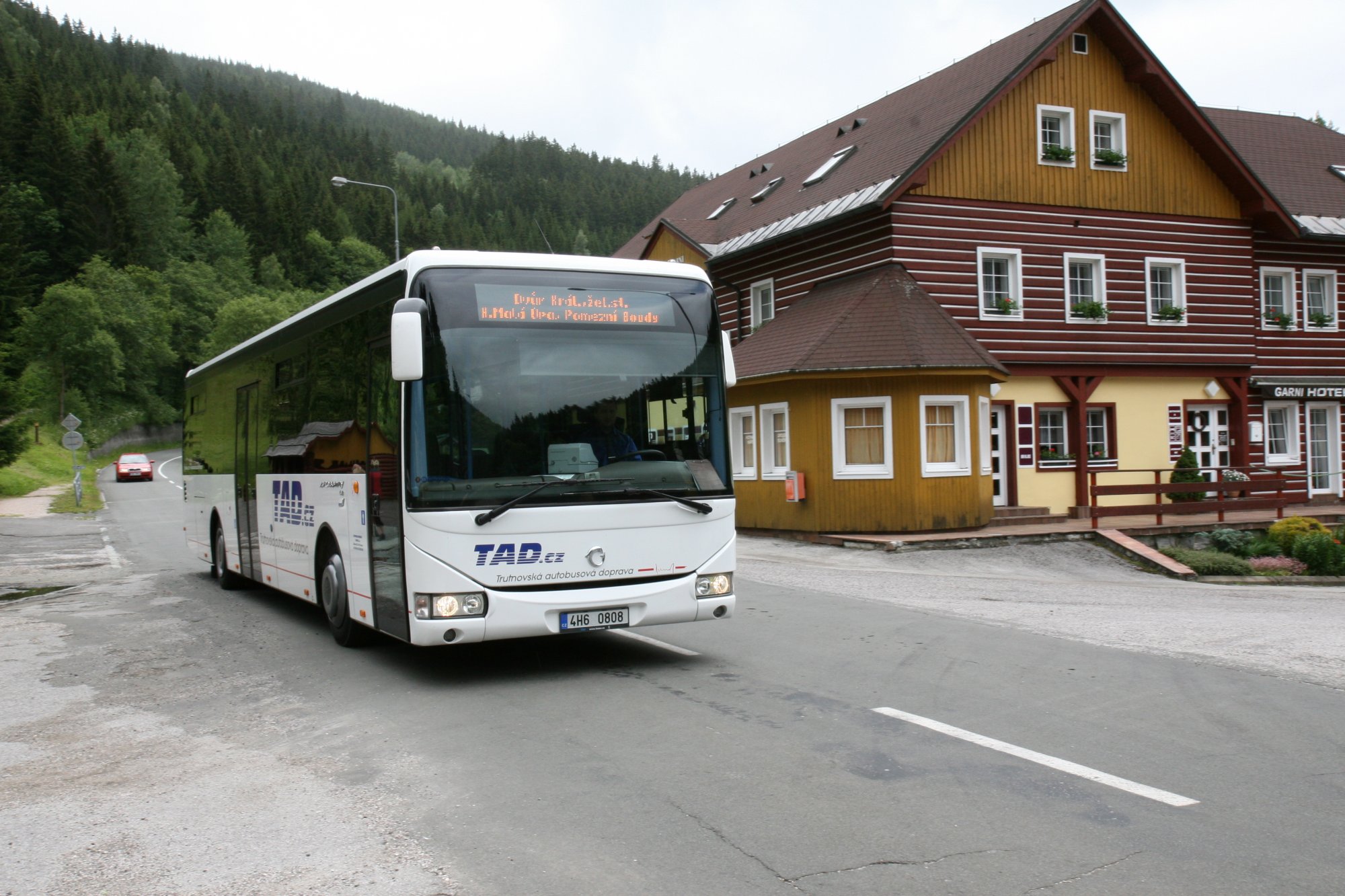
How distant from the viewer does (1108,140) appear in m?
26.4

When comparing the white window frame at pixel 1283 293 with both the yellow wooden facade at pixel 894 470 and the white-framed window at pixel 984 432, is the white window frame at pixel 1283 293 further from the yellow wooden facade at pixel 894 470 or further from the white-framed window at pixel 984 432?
the white-framed window at pixel 984 432

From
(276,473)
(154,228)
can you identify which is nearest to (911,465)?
(276,473)

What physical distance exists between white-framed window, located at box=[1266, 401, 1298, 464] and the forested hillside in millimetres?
41641

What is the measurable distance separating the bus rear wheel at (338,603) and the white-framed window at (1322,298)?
28.1 m

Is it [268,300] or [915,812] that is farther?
[268,300]

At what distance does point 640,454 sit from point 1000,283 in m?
18.6

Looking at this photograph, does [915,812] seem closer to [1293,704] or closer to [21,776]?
[1293,704]

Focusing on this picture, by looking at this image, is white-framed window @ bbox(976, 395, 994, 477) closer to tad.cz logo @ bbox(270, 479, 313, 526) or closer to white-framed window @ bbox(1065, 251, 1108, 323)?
white-framed window @ bbox(1065, 251, 1108, 323)

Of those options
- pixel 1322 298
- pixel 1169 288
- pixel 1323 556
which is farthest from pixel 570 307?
pixel 1322 298

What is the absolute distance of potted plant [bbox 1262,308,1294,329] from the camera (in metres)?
29.2

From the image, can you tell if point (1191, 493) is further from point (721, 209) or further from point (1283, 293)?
point (721, 209)

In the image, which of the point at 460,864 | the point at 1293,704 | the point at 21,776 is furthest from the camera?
the point at 1293,704

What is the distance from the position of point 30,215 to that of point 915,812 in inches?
3676

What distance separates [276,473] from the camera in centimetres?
1197
